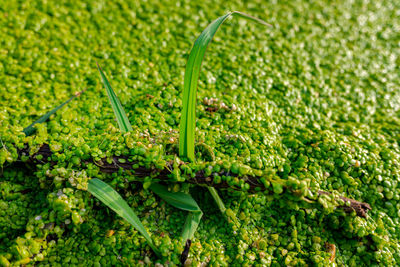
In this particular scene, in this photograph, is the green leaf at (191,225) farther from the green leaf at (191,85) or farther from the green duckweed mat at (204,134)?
the green leaf at (191,85)

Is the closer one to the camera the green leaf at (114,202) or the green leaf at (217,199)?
the green leaf at (114,202)

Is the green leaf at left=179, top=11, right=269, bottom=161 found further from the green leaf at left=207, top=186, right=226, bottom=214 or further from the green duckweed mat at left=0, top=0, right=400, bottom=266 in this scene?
the green leaf at left=207, top=186, right=226, bottom=214

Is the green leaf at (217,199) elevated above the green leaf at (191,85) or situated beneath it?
situated beneath

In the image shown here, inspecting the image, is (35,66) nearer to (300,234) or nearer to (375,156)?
A: (300,234)

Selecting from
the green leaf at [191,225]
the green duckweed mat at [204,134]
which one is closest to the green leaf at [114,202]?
the green duckweed mat at [204,134]

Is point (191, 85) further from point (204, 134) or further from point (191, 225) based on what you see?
point (191, 225)

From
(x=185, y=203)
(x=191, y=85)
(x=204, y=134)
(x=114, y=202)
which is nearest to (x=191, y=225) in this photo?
(x=185, y=203)

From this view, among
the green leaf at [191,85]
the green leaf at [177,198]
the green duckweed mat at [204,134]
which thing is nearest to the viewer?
the green leaf at [191,85]

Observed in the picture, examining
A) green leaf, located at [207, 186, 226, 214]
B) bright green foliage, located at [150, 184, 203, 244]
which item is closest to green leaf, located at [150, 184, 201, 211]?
bright green foliage, located at [150, 184, 203, 244]
